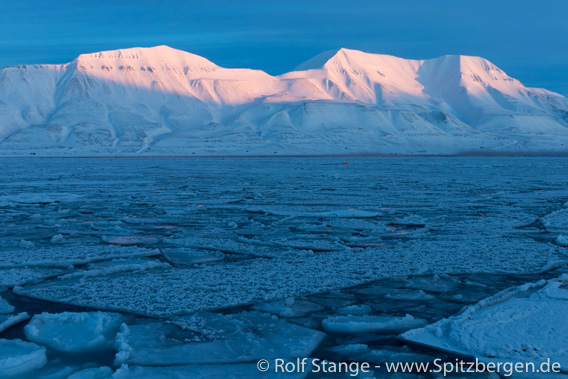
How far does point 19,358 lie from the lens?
411 centimetres

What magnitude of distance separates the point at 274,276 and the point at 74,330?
2.34m

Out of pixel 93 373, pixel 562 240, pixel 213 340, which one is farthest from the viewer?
pixel 562 240

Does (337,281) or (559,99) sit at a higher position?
(559,99)

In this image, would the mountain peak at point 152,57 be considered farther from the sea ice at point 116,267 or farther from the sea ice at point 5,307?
the sea ice at point 5,307

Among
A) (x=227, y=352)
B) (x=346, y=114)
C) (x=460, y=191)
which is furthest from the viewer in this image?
(x=346, y=114)

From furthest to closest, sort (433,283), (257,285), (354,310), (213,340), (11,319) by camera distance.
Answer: (433,283), (257,285), (354,310), (11,319), (213,340)

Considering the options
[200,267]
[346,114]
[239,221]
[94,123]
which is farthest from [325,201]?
[346,114]

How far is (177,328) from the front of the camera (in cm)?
482

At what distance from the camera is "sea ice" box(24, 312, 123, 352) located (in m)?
4.51

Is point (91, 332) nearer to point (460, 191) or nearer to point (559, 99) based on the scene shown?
point (460, 191)

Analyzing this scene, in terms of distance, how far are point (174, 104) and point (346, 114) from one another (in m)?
36.3

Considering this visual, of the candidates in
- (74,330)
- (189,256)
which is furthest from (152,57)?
(74,330)

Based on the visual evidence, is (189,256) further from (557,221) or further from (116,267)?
(557,221)

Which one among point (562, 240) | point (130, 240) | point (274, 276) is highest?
point (562, 240)
